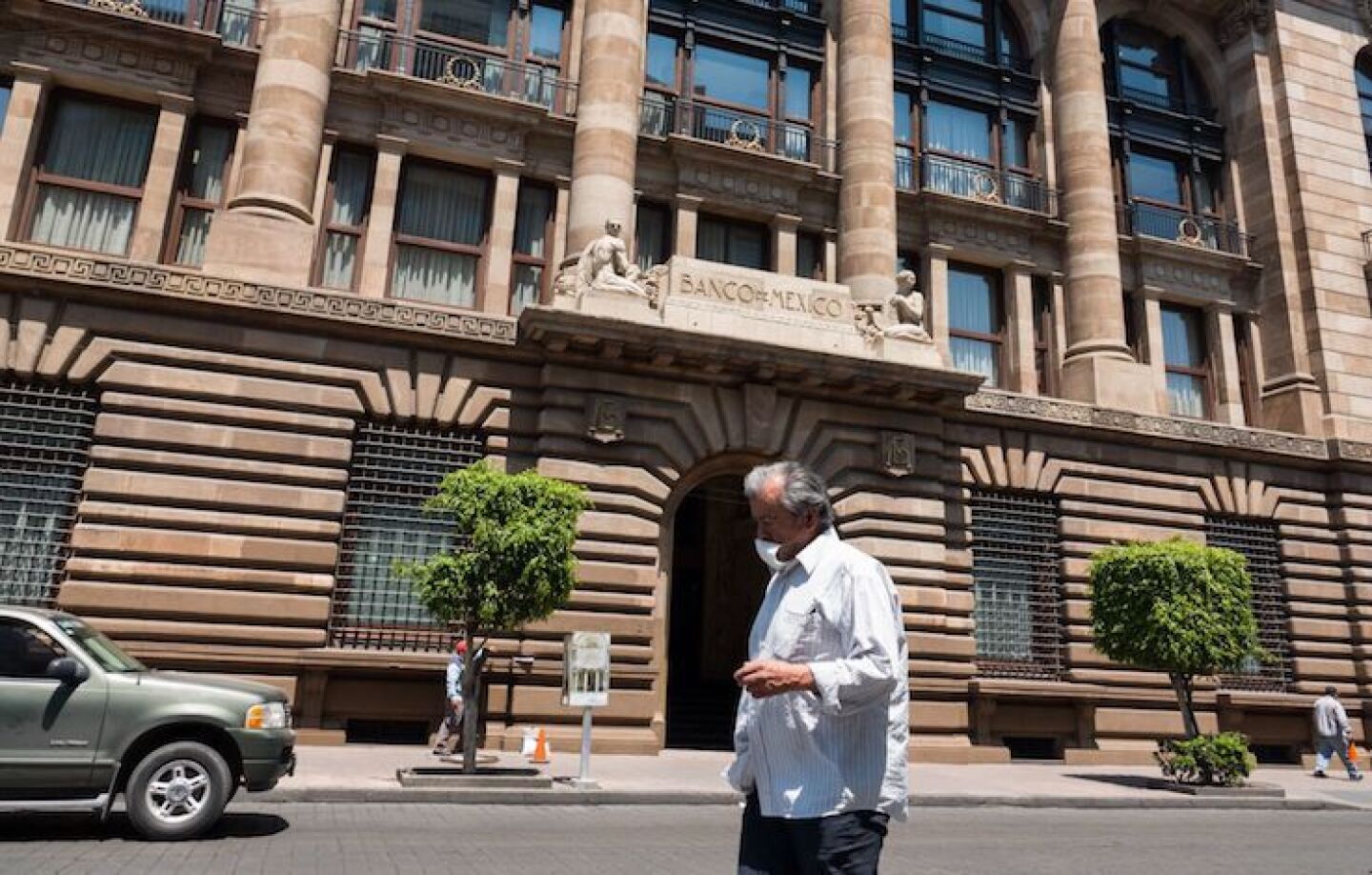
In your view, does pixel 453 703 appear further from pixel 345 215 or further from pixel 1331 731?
pixel 1331 731

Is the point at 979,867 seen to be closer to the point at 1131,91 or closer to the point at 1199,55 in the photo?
the point at 1131,91

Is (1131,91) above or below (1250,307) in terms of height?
above

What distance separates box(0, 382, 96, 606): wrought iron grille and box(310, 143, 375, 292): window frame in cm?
554

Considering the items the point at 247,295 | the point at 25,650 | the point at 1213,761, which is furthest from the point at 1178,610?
the point at 247,295

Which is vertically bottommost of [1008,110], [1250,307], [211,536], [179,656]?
[179,656]

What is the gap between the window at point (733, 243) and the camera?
2367cm

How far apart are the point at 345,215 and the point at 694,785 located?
47.0 feet

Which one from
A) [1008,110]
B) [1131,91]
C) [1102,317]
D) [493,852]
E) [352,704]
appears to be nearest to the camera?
[493,852]

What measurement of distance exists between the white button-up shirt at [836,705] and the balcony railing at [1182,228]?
89.8 feet

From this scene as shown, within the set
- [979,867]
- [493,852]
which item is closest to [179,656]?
[493,852]

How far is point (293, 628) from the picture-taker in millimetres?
16547

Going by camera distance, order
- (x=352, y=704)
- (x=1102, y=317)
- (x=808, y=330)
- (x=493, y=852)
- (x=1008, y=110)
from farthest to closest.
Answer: (x=1008, y=110) → (x=1102, y=317) → (x=808, y=330) → (x=352, y=704) → (x=493, y=852)

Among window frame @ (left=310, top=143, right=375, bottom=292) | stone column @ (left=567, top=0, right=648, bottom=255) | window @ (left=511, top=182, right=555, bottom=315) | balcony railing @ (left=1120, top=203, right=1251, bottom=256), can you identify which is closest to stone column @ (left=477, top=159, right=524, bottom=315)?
window @ (left=511, top=182, right=555, bottom=315)

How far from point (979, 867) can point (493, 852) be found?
14.8ft
